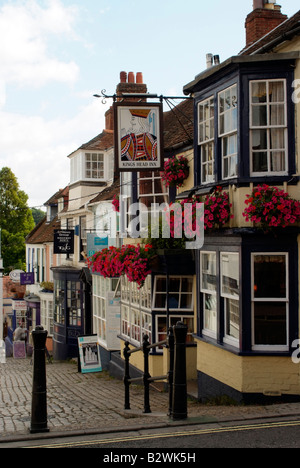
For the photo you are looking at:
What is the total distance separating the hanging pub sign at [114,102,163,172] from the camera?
1166cm

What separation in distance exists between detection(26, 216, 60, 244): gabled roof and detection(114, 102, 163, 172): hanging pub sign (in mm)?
20028

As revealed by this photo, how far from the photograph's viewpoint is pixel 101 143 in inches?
987

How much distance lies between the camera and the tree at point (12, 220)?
169 ft

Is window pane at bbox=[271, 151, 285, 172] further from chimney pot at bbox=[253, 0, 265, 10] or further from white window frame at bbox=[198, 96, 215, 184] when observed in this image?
chimney pot at bbox=[253, 0, 265, 10]

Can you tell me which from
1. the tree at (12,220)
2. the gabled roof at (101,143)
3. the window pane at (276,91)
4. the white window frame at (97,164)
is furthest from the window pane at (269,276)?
the tree at (12,220)

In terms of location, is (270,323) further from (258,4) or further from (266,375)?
(258,4)

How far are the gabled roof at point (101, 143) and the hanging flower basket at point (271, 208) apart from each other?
15778 millimetres

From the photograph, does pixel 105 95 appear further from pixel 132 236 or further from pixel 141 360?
pixel 141 360

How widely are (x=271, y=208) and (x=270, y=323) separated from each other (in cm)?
203

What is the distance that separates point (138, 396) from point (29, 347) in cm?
1764

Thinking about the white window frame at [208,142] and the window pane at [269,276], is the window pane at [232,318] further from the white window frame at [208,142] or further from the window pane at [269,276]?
the white window frame at [208,142]

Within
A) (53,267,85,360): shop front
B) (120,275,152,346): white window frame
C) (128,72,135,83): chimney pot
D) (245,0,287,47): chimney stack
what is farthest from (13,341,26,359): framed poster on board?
(245,0,287,47): chimney stack

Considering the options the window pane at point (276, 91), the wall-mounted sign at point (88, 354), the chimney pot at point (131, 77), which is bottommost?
the wall-mounted sign at point (88, 354)
